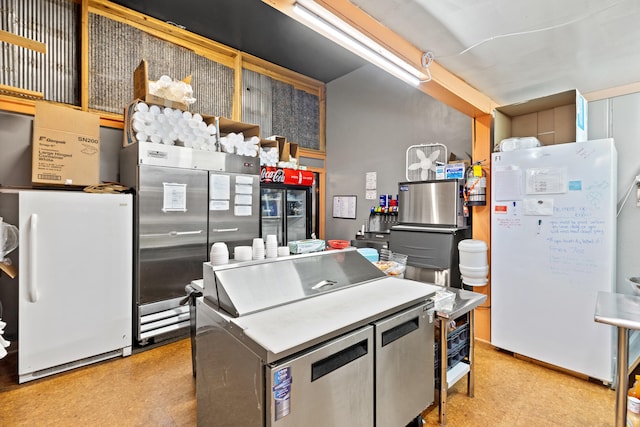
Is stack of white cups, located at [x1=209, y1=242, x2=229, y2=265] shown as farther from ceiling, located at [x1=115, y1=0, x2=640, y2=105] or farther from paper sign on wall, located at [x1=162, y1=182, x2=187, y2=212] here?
paper sign on wall, located at [x1=162, y1=182, x2=187, y2=212]

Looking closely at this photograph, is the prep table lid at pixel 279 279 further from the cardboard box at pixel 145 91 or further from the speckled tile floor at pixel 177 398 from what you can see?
the cardboard box at pixel 145 91

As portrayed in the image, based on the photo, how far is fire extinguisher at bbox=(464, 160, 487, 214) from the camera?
317 centimetres

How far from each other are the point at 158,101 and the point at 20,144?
4.81ft

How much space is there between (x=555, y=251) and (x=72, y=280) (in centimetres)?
425

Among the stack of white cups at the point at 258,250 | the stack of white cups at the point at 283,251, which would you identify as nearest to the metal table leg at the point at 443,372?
the stack of white cups at the point at 283,251

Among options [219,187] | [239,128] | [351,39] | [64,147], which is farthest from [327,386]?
[239,128]

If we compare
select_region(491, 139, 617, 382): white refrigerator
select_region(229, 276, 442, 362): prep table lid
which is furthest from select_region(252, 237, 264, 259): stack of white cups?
select_region(491, 139, 617, 382): white refrigerator

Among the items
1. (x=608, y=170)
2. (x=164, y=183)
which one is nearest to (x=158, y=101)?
(x=164, y=183)

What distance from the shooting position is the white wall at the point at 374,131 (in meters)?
4.02

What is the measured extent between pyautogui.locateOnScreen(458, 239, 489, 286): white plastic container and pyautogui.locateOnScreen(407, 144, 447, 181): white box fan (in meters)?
1.24

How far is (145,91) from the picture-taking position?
312cm

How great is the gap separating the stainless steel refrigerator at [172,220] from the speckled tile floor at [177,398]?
559mm

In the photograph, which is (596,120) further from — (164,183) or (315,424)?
(164,183)

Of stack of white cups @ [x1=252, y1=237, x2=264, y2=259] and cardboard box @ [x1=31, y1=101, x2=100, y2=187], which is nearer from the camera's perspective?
stack of white cups @ [x1=252, y1=237, x2=264, y2=259]
